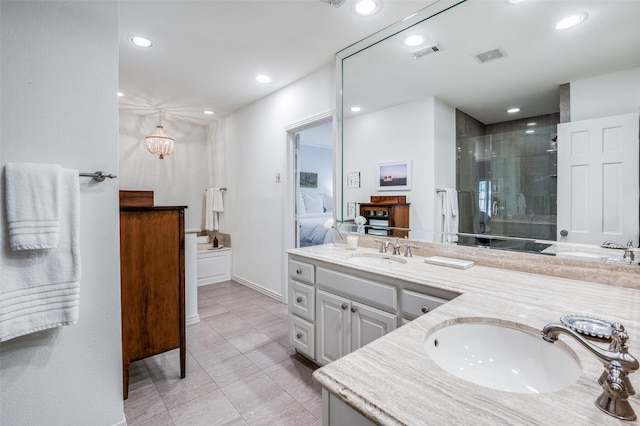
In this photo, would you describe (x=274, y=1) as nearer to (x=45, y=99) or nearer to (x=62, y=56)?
(x=62, y=56)

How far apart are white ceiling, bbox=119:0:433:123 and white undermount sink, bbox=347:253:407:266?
1748 millimetres

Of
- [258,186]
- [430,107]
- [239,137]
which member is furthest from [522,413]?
[239,137]

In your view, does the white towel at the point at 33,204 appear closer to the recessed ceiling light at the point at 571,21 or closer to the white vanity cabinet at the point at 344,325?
the white vanity cabinet at the point at 344,325

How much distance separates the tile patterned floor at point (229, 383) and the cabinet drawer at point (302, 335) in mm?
139

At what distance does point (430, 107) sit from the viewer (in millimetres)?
2051

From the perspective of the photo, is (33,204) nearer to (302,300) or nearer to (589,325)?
(302,300)

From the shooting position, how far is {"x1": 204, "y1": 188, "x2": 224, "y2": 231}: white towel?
15.5 feet

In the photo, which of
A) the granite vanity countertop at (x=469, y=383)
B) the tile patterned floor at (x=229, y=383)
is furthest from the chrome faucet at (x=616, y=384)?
the tile patterned floor at (x=229, y=383)

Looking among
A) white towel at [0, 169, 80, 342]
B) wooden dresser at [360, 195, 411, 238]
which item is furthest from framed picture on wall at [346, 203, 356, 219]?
white towel at [0, 169, 80, 342]

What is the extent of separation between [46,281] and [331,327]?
1.52 meters

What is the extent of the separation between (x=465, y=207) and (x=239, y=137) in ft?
11.2

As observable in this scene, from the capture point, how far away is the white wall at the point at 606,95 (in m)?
1.32

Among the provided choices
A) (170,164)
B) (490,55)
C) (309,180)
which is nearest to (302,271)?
(490,55)

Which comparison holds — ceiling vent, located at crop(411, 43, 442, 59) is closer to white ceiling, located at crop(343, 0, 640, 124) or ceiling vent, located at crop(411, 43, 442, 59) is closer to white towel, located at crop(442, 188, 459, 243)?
white ceiling, located at crop(343, 0, 640, 124)
